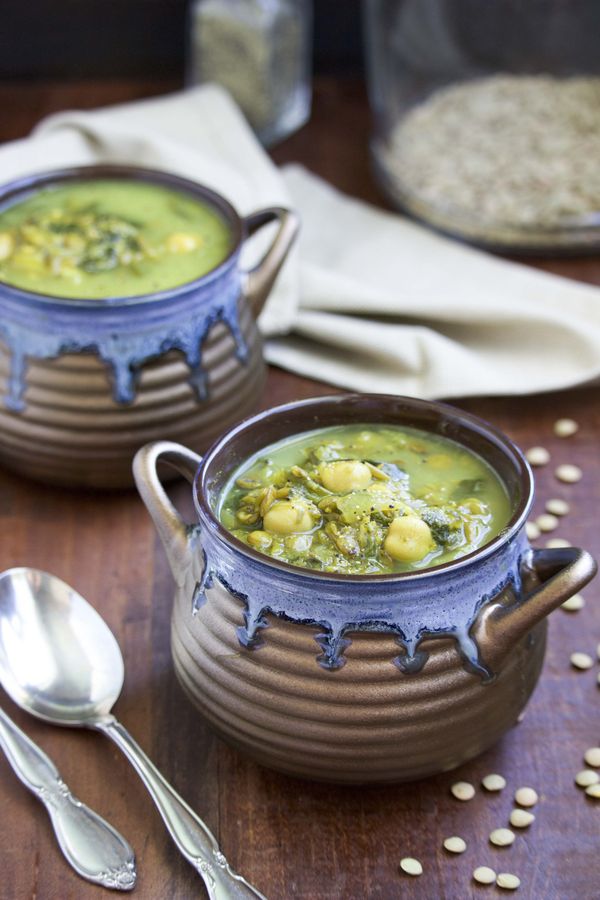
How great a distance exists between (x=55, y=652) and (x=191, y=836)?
0.83 feet

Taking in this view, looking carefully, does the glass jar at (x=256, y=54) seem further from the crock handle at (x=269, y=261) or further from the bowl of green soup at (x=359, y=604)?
the bowl of green soup at (x=359, y=604)

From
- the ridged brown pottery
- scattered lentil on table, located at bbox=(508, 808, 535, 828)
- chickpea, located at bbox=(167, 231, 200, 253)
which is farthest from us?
chickpea, located at bbox=(167, 231, 200, 253)

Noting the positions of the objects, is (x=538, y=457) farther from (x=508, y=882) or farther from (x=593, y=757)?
(x=508, y=882)

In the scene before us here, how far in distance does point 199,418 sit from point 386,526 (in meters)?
0.42

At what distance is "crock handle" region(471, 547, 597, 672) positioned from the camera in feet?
3.25

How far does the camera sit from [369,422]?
1211 mm

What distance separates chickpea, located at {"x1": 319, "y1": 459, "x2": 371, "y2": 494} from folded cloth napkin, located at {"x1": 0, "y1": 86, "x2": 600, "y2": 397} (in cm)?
53

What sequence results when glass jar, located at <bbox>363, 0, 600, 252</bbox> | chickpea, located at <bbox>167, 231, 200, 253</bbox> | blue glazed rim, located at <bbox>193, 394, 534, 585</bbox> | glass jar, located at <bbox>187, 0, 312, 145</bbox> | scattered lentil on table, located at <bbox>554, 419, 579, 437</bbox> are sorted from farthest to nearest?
glass jar, located at <bbox>187, 0, 312, 145</bbox> → glass jar, located at <bbox>363, 0, 600, 252</bbox> → scattered lentil on table, located at <bbox>554, 419, 579, 437</bbox> → chickpea, located at <bbox>167, 231, 200, 253</bbox> → blue glazed rim, located at <bbox>193, 394, 534, 585</bbox>

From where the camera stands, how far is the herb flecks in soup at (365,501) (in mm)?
1036

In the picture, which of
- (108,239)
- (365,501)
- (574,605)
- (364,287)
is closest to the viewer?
(365,501)

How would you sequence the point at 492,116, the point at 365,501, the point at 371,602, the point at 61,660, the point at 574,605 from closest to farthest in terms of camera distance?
the point at 371,602 < the point at 365,501 < the point at 61,660 < the point at 574,605 < the point at 492,116

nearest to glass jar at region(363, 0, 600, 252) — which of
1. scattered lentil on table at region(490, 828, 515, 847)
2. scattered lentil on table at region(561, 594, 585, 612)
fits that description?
scattered lentil on table at region(561, 594, 585, 612)

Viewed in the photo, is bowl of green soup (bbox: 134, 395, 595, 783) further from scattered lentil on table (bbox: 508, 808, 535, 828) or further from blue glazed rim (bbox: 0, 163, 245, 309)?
blue glazed rim (bbox: 0, 163, 245, 309)

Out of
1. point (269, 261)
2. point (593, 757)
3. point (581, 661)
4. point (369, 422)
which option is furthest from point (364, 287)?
point (593, 757)
